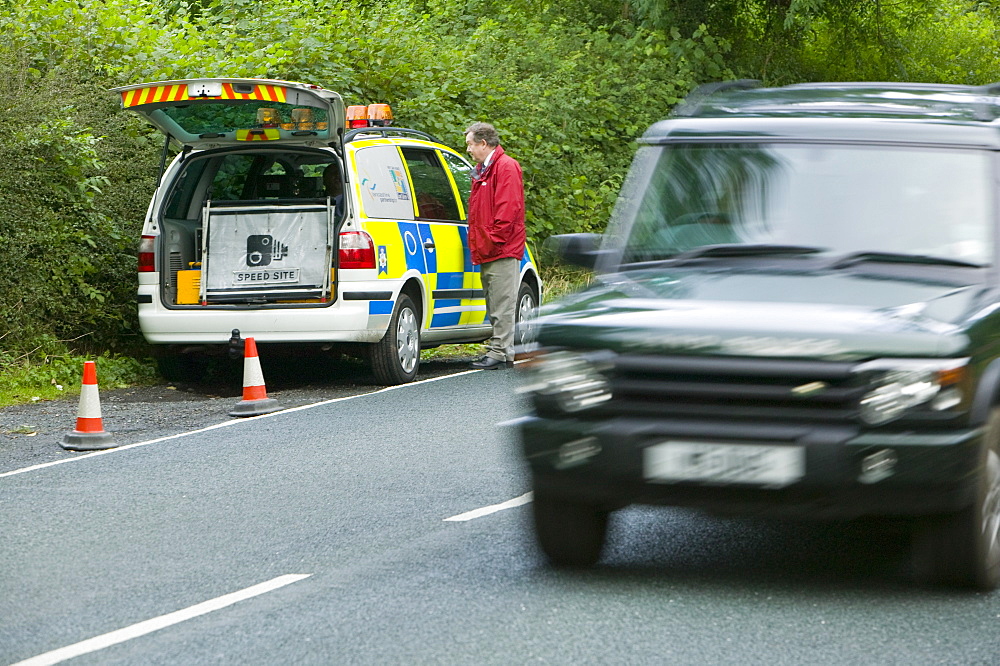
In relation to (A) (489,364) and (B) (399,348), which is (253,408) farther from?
(A) (489,364)

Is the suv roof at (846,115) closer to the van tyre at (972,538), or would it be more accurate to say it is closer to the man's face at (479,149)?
the van tyre at (972,538)

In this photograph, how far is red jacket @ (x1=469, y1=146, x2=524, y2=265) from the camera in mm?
12602

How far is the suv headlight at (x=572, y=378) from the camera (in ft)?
17.3

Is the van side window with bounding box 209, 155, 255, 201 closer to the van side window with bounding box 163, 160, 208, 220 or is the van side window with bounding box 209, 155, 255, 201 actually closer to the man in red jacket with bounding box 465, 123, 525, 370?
the van side window with bounding box 163, 160, 208, 220

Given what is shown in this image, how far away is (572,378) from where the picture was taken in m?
5.33

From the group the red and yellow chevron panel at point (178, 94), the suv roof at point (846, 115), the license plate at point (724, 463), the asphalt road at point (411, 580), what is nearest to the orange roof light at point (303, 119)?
the red and yellow chevron panel at point (178, 94)

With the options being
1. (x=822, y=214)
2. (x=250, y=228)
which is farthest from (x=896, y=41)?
(x=822, y=214)

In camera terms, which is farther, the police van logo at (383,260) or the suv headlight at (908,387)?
the police van logo at (383,260)

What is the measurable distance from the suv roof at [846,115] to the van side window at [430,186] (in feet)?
18.8

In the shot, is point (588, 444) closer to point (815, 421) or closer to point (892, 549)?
point (815, 421)

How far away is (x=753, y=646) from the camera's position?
474 cm

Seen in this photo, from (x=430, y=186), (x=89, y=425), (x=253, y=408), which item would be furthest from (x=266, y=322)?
(x=89, y=425)

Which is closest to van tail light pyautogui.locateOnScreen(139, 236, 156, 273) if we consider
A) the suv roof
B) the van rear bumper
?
the van rear bumper

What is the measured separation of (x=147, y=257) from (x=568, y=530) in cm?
690
